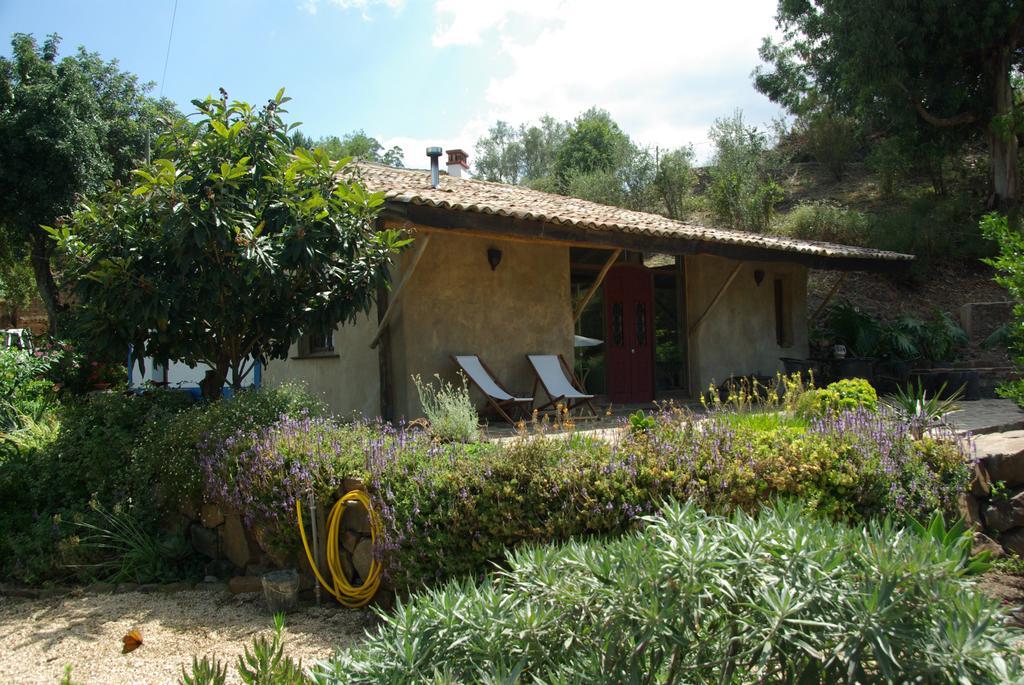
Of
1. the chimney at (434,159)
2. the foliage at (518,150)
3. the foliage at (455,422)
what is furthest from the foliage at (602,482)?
the foliage at (518,150)

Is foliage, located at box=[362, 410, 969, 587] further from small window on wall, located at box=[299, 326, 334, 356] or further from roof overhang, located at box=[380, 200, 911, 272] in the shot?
small window on wall, located at box=[299, 326, 334, 356]

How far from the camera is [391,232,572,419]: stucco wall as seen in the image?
8.55 meters

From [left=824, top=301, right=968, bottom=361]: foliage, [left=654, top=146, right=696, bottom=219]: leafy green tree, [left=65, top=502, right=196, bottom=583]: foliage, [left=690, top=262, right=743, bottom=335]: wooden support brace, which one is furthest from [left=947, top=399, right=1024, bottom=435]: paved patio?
[left=654, top=146, right=696, bottom=219]: leafy green tree

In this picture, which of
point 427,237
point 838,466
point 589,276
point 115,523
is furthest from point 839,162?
point 115,523

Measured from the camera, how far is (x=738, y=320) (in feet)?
41.8

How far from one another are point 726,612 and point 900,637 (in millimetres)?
406

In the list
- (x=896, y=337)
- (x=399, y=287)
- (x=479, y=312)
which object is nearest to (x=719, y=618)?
(x=399, y=287)

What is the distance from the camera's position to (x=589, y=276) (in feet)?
37.3

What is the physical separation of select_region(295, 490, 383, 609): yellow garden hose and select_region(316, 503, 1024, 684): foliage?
6.85ft

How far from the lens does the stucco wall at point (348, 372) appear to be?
9.03 meters

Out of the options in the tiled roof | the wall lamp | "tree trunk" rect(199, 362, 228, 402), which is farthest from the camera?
the wall lamp

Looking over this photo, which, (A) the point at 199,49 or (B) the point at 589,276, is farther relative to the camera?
(B) the point at 589,276

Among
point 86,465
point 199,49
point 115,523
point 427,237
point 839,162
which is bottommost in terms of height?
point 115,523

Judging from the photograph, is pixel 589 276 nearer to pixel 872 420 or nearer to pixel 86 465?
pixel 872 420
